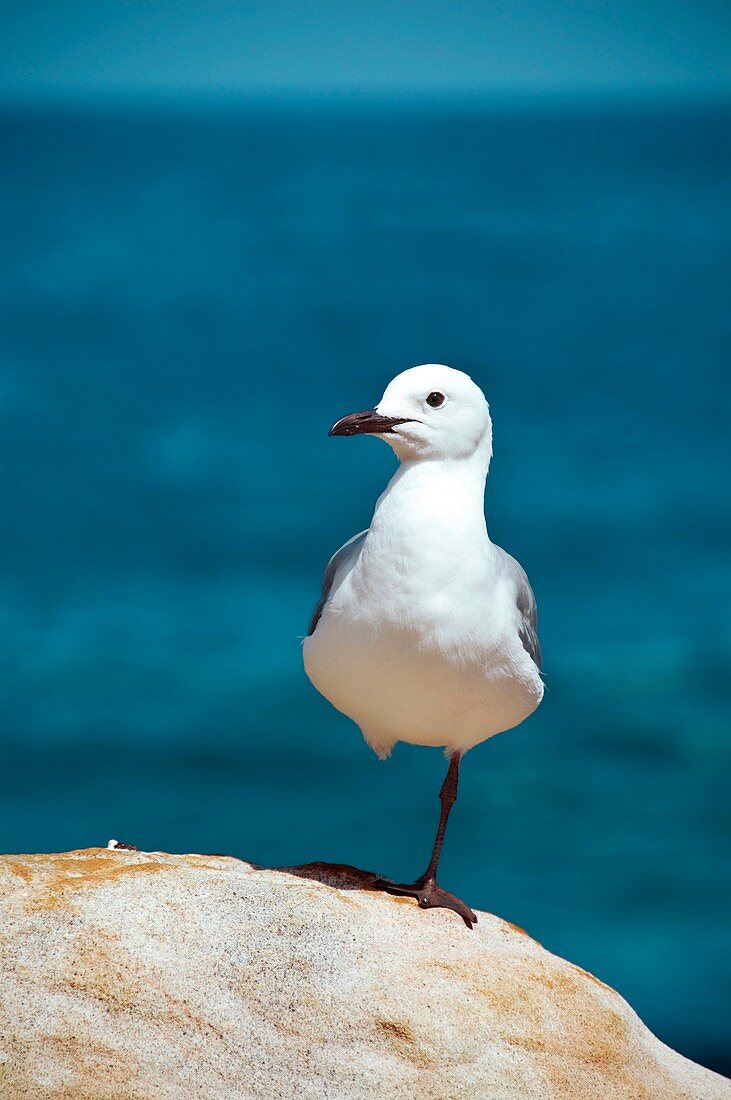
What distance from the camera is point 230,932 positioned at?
333 centimetres

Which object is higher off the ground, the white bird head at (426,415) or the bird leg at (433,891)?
the white bird head at (426,415)

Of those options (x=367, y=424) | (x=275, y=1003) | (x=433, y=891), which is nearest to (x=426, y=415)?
(x=367, y=424)

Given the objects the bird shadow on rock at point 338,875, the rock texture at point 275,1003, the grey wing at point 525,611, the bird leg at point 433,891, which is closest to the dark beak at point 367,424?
the grey wing at point 525,611

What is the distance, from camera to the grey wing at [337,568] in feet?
12.8

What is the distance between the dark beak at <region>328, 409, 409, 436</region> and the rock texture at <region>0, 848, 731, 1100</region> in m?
1.18

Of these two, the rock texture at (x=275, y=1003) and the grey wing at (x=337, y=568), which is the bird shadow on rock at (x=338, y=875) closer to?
the rock texture at (x=275, y=1003)

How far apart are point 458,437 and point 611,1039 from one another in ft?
5.12

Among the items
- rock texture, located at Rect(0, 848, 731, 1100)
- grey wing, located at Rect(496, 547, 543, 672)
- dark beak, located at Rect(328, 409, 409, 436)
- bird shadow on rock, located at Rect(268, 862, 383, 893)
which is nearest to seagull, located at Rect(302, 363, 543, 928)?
dark beak, located at Rect(328, 409, 409, 436)

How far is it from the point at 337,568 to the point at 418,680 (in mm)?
520

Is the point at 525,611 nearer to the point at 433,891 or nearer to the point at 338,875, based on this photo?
the point at 433,891

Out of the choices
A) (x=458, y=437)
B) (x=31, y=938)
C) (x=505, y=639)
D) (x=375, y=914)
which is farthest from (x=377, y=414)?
(x=31, y=938)

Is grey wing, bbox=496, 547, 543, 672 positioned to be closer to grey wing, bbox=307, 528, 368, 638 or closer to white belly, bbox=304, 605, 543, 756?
white belly, bbox=304, 605, 543, 756

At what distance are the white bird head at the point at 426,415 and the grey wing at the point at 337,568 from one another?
0.37 meters

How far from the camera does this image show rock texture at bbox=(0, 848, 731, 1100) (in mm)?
2961
